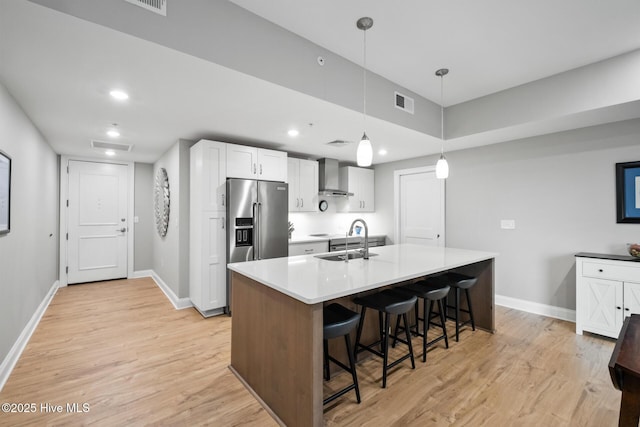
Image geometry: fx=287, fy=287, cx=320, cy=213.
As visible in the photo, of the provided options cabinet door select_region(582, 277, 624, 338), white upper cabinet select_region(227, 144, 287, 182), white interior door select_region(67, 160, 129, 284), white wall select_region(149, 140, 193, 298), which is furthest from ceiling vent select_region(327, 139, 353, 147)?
white interior door select_region(67, 160, 129, 284)

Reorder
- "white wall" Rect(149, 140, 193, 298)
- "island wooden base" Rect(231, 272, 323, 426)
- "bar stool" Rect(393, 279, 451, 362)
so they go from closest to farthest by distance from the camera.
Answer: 1. "island wooden base" Rect(231, 272, 323, 426)
2. "bar stool" Rect(393, 279, 451, 362)
3. "white wall" Rect(149, 140, 193, 298)

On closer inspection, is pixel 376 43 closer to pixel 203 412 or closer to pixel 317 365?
pixel 317 365

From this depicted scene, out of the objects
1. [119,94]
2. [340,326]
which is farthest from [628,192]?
[119,94]

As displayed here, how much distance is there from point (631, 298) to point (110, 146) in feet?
21.2

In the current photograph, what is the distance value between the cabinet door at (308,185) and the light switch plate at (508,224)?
281 cm

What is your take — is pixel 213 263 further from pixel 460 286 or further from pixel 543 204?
pixel 543 204

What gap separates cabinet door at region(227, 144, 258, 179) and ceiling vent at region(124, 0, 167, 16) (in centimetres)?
200

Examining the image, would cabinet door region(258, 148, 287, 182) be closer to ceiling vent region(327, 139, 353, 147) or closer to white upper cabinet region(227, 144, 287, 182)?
white upper cabinet region(227, 144, 287, 182)

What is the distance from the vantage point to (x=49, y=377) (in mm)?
2234

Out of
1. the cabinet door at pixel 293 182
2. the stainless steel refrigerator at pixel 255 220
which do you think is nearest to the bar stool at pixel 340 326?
the stainless steel refrigerator at pixel 255 220

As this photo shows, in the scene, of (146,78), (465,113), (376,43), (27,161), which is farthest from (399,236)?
(27,161)

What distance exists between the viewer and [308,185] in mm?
4855

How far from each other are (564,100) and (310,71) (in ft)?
8.36

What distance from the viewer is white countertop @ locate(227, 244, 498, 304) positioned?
165 cm
